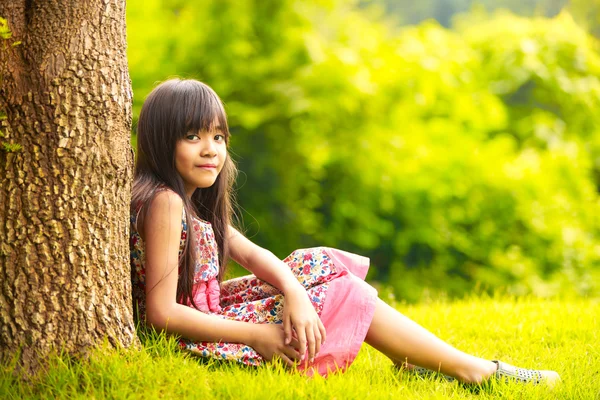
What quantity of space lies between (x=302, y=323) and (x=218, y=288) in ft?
1.54

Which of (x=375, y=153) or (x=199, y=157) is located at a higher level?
(x=199, y=157)

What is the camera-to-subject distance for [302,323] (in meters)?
2.16

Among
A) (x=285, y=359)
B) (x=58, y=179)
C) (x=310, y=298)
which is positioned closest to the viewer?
Answer: (x=58, y=179)

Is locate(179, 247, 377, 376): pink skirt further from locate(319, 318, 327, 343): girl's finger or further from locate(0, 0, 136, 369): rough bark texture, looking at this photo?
locate(0, 0, 136, 369): rough bark texture

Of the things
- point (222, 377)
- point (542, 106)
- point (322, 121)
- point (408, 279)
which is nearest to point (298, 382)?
point (222, 377)

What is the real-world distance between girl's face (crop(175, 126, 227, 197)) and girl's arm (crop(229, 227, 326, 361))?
37 cm

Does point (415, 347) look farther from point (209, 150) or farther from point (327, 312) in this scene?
point (209, 150)

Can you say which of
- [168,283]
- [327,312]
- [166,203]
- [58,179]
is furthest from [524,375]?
[58,179]

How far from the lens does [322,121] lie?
6.46 meters

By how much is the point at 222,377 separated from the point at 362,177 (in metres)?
4.78

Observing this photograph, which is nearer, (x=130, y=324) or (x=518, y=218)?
(x=130, y=324)

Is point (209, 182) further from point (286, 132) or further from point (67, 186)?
point (286, 132)

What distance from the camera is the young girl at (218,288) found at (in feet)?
7.14

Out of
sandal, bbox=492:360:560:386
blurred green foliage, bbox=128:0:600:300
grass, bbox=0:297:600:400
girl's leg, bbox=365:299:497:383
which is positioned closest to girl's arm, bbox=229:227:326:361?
grass, bbox=0:297:600:400
